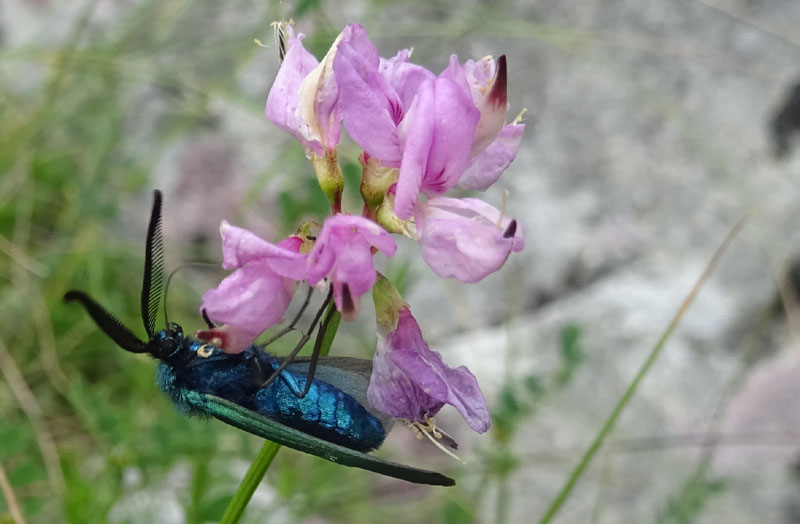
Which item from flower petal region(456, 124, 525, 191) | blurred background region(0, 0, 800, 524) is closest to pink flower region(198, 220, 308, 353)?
flower petal region(456, 124, 525, 191)

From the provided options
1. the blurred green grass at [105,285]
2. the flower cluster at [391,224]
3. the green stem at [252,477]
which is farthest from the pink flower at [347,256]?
the blurred green grass at [105,285]

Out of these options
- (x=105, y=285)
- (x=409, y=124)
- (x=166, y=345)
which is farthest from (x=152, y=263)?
(x=105, y=285)

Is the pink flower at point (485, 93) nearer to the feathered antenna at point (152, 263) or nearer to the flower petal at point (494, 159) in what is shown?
the flower petal at point (494, 159)

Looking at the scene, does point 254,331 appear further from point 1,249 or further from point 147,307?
point 1,249

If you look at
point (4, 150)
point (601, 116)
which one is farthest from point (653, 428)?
point (4, 150)

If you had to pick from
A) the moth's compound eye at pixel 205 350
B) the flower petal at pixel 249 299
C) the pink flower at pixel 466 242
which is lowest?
the moth's compound eye at pixel 205 350
